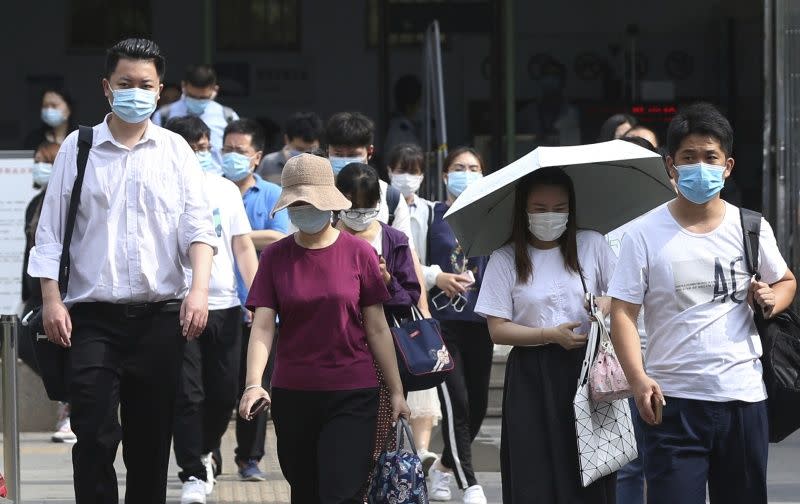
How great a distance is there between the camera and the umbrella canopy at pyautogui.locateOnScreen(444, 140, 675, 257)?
227 inches

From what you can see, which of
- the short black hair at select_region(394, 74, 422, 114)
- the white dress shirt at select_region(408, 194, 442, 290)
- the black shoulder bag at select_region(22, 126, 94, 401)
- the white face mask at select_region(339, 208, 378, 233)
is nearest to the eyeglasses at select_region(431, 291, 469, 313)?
the white dress shirt at select_region(408, 194, 442, 290)

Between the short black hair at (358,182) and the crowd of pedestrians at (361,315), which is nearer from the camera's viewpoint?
the crowd of pedestrians at (361,315)

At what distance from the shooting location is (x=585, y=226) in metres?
6.03

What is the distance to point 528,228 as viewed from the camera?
578 cm

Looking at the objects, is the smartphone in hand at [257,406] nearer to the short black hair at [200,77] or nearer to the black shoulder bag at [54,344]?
the black shoulder bag at [54,344]

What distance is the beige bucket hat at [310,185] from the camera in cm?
579

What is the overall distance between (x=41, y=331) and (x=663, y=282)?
7.82ft

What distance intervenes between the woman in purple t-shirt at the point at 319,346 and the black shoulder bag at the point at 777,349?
1298 millimetres

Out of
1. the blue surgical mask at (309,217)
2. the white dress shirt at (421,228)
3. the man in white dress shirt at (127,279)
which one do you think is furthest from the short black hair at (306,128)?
the blue surgical mask at (309,217)

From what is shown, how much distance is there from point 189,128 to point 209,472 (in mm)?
1829

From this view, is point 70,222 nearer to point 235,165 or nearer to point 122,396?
point 122,396

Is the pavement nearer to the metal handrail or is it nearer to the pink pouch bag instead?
the metal handrail

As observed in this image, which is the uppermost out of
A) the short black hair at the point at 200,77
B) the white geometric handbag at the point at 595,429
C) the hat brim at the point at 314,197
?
the short black hair at the point at 200,77

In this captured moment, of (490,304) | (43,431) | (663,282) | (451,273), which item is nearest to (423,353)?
(490,304)
